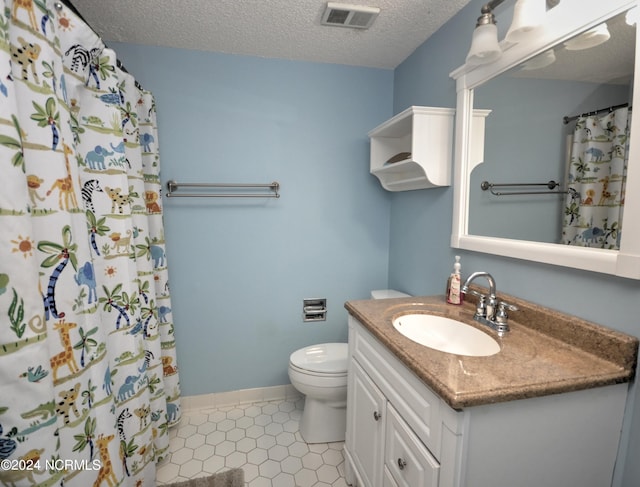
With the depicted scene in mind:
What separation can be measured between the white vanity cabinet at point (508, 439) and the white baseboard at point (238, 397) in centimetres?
130

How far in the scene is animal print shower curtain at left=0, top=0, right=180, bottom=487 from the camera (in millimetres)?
701

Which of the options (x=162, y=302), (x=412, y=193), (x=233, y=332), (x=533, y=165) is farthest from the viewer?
(x=233, y=332)

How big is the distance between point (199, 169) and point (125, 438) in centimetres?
142

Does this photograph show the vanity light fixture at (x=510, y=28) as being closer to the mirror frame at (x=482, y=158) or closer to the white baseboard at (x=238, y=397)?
the mirror frame at (x=482, y=158)

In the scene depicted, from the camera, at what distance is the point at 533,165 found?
1140 millimetres

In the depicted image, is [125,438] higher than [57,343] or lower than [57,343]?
lower

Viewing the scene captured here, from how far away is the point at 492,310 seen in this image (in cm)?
115

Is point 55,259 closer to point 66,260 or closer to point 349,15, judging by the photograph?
point 66,260

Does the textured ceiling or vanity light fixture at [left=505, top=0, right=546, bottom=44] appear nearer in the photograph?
Result: vanity light fixture at [left=505, top=0, right=546, bottom=44]

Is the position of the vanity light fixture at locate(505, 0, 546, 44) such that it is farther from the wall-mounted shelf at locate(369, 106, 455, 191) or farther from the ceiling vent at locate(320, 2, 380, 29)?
the ceiling vent at locate(320, 2, 380, 29)

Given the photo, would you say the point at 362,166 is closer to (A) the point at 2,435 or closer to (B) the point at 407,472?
(B) the point at 407,472

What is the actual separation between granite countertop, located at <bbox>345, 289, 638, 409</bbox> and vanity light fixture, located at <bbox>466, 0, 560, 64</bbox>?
36.1 inches

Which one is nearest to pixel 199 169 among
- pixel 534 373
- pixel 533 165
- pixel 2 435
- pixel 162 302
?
pixel 162 302

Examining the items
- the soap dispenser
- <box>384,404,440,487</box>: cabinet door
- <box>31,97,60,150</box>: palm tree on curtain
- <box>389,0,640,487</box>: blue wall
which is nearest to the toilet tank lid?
<box>389,0,640,487</box>: blue wall
